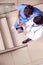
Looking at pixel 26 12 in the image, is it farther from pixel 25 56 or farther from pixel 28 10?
pixel 25 56

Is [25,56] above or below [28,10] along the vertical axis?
below

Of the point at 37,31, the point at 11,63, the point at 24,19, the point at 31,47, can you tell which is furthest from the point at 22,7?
the point at 11,63

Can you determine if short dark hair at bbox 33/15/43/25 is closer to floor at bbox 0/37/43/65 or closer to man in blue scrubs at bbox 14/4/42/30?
man in blue scrubs at bbox 14/4/42/30

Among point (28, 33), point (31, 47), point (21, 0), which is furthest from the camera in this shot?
point (31, 47)

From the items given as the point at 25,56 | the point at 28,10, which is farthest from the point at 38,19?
the point at 25,56

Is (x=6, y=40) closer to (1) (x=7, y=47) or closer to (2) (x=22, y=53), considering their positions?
(1) (x=7, y=47)

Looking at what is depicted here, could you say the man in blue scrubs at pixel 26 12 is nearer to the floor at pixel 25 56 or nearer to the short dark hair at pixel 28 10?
the short dark hair at pixel 28 10

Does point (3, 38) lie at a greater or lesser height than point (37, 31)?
lesser

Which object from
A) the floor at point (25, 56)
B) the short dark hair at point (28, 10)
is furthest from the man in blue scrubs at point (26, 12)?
the floor at point (25, 56)

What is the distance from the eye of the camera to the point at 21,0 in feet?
5.96

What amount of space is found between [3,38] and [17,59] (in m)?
0.30

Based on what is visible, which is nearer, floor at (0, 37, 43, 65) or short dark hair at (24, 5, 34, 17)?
short dark hair at (24, 5, 34, 17)

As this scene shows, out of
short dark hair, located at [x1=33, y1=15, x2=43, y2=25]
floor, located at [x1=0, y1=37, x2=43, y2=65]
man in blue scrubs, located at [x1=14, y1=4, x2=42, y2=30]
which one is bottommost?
floor, located at [x1=0, y1=37, x2=43, y2=65]

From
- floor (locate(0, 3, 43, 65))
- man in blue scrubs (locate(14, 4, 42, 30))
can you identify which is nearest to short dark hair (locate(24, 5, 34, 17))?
man in blue scrubs (locate(14, 4, 42, 30))
